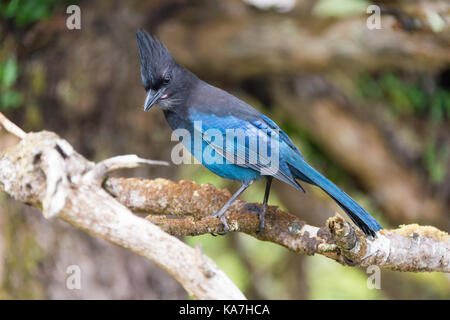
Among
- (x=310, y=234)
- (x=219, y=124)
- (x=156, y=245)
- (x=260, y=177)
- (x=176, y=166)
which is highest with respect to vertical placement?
(x=176, y=166)

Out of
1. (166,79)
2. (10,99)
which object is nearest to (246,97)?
(10,99)

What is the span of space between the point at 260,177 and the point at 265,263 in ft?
14.5

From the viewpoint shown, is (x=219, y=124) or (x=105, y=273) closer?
(x=219, y=124)

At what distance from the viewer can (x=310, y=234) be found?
9.42ft

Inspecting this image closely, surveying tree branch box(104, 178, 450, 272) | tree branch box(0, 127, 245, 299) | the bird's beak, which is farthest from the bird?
tree branch box(0, 127, 245, 299)

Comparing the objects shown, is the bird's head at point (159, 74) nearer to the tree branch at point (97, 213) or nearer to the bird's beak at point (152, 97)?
the bird's beak at point (152, 97)

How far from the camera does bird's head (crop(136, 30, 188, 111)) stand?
3.20m

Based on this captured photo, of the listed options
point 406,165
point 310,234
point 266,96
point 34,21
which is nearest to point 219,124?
point 310,234

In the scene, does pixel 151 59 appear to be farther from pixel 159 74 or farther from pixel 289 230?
pixel 289 230

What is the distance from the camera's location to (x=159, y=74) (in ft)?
10.7

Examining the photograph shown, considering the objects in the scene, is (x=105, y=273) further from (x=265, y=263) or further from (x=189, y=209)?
(x=265, y=263)

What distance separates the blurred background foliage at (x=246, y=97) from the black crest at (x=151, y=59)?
1.73 meters

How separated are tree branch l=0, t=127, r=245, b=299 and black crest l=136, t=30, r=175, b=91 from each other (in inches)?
46.3

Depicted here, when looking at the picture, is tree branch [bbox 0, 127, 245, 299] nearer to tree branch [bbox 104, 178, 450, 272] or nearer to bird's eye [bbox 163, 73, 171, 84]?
tree branch [bbox 104, 178, 450, 272]
